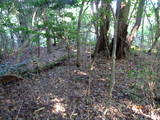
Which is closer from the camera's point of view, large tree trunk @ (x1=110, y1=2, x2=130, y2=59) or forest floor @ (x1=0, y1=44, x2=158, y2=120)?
forest floor @ (x1=0, y1=44, x2=158, y2=120)

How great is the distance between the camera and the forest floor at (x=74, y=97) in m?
4.64

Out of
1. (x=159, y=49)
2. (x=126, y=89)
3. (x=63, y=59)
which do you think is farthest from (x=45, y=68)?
(x=159, y=49)

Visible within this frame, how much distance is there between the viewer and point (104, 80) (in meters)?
6.47

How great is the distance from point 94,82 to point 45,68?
2.20 metres

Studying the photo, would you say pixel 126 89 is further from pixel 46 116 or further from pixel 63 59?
pixel 63 59

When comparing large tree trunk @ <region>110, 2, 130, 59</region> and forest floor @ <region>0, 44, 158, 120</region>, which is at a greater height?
large tree trunk @ <region>110, 2, 130, 59</region>

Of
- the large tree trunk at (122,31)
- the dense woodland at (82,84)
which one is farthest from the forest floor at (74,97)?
the large tree trunk at (122,31)

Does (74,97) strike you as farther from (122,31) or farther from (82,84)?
(122,31)

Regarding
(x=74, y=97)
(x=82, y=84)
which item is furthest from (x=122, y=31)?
(x=74, y=97)

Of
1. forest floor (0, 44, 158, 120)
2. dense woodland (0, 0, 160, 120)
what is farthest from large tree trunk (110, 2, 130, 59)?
forest floor (0, 44, 158, 120)

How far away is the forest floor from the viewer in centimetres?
464

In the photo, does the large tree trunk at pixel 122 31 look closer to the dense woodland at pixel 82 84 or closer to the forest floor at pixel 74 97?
the dense woodland at pixel 82 84

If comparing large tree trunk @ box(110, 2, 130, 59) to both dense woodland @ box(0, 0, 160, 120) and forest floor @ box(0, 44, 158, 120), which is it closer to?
dense woodland @ box(0, 0, 160, 120)

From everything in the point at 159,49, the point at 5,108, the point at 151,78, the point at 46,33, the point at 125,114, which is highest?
the point at 46,33
